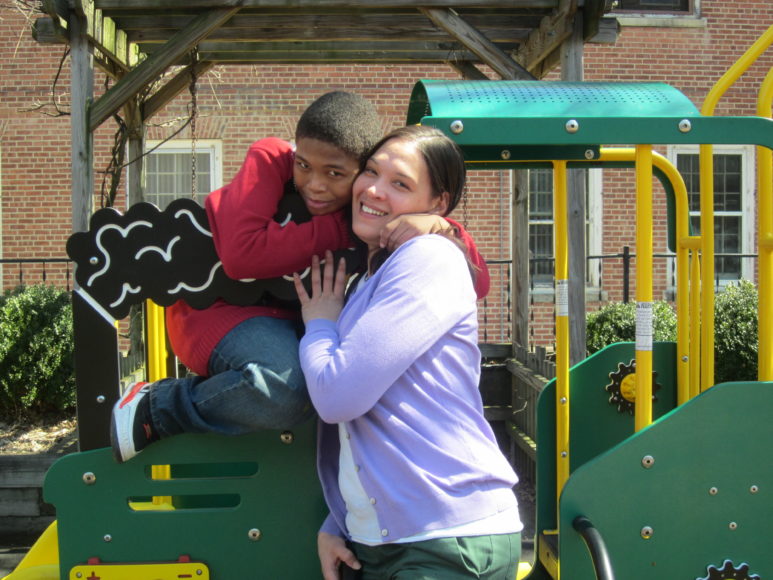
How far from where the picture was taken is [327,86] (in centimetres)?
949

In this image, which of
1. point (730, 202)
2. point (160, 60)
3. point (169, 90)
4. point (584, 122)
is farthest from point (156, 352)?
point (730, 202)

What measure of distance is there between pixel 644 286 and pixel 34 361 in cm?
539

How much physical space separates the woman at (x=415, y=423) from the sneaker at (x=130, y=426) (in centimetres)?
56

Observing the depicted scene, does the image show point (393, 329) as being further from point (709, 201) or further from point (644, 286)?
point (709, 201)

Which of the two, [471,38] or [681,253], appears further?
[471,38]

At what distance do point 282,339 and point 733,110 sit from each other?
9.43 m

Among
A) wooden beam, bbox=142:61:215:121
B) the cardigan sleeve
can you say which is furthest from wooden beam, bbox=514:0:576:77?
the cardigan sleeve

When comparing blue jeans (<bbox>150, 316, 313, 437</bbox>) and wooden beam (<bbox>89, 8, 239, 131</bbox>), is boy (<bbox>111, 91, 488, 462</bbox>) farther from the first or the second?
wooden beam (<bbox>89, 8, 239, 131</bbox>)

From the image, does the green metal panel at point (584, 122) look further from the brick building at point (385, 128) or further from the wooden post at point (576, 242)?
the brick building at point (385, 128)

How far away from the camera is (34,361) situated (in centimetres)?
612

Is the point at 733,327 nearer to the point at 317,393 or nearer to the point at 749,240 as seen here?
the point at 749,240

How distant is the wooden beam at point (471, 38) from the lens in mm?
4645

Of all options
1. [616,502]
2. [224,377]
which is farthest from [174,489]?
[616,502]

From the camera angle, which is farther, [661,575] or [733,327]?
[733,327]
